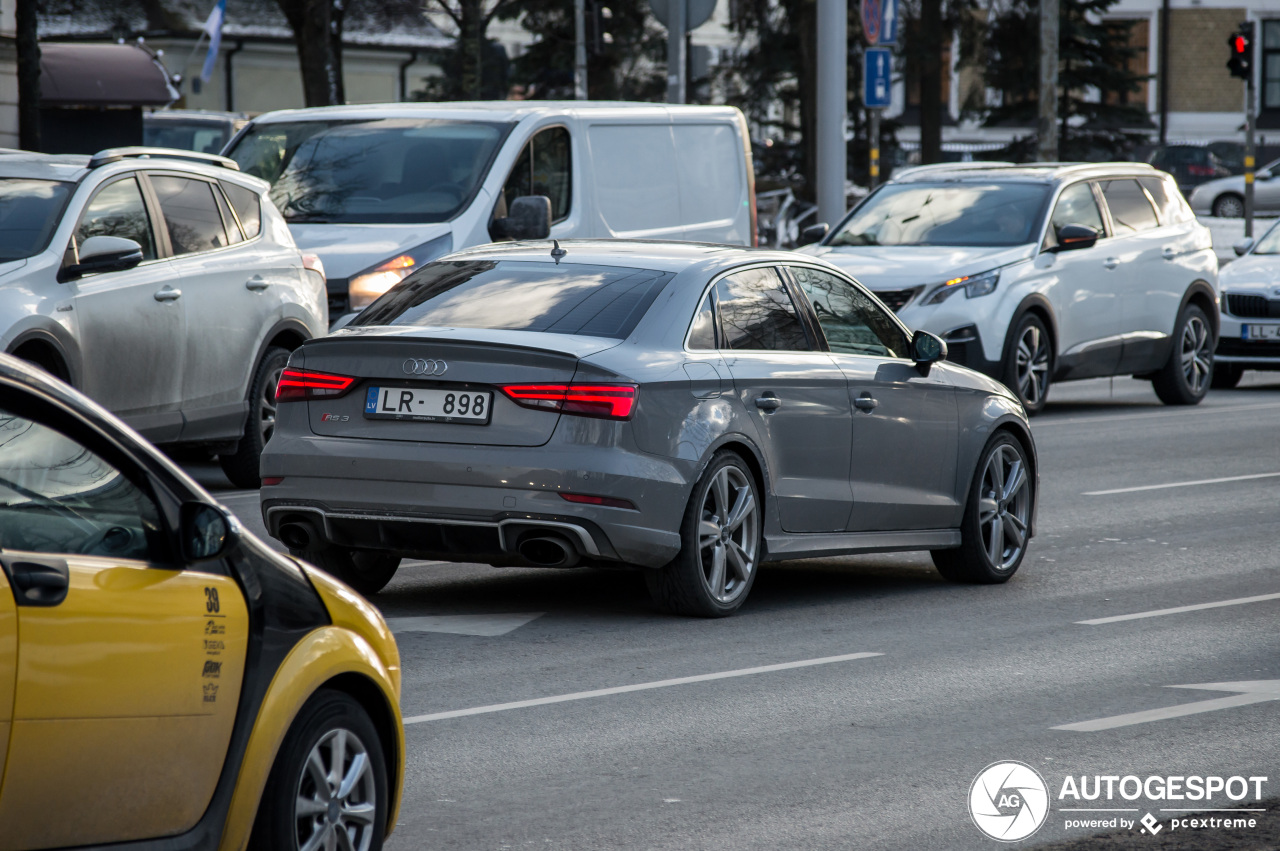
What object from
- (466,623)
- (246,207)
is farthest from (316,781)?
(246,207)

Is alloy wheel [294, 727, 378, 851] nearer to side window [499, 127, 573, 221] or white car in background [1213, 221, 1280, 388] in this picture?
side window [499, 127, 573, 221]

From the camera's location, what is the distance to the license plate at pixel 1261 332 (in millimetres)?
20453

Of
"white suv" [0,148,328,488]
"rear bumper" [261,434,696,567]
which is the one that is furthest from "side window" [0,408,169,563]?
"white suv" [0,148,328,488]

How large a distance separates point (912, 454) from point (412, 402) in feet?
8.50

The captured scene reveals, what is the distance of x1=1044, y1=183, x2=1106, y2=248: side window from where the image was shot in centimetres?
1764

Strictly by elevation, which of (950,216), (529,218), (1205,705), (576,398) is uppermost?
(529,218)

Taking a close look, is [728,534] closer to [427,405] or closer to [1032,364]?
[427,405]

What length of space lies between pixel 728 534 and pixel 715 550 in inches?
3.5

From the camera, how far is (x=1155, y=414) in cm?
1847

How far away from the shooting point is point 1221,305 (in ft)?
68.5

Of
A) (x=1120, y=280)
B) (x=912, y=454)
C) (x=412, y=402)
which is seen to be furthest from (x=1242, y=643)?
(x=1120, y=280)

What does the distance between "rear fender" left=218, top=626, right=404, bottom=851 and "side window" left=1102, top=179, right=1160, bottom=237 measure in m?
14.8

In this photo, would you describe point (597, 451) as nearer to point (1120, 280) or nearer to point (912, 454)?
point (912, 454)

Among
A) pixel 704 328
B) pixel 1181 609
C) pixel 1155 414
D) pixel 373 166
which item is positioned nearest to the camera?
pixel 704 328
